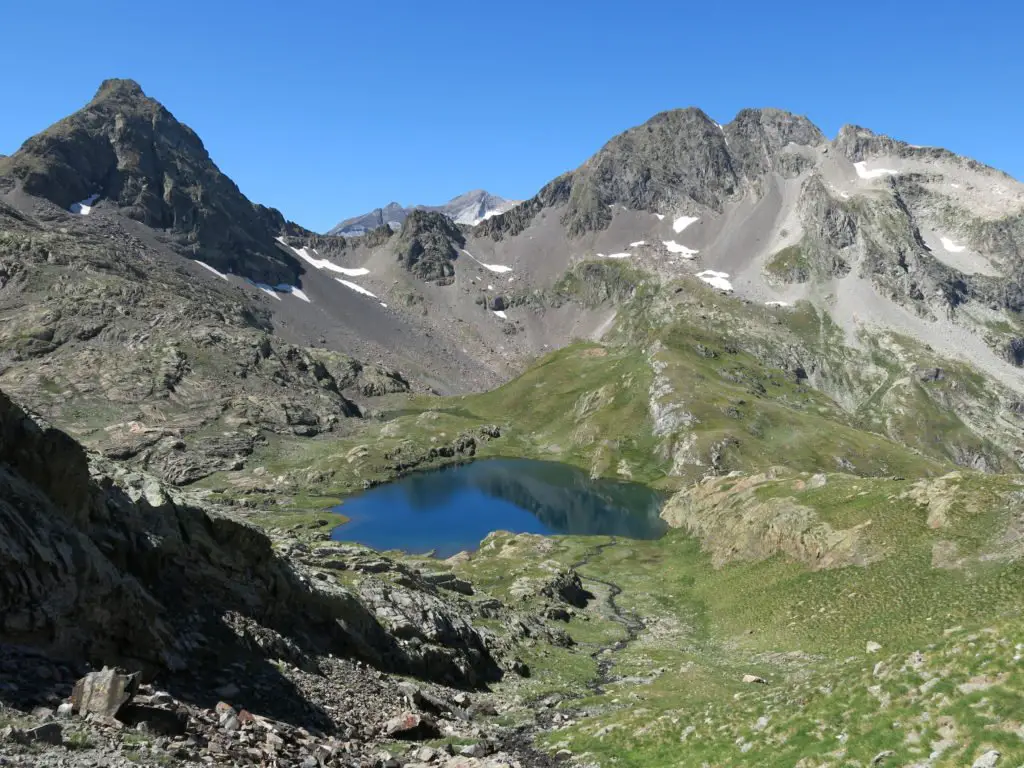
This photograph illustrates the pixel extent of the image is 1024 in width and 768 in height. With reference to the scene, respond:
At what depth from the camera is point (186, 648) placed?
26797mm

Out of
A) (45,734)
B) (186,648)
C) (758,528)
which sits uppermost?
(758,528)

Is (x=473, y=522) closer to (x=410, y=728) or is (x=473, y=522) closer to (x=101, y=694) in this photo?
(x=410, y=728)

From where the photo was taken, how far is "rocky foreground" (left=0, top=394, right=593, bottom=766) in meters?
19.0

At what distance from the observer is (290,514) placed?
184 meters

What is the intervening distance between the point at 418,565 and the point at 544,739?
6026 centimetres

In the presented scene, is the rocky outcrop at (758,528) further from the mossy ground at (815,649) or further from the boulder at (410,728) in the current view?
the boulder at (410,728)

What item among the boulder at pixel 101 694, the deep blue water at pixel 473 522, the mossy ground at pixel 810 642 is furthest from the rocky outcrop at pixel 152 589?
the deep blue water at pixel 473 522

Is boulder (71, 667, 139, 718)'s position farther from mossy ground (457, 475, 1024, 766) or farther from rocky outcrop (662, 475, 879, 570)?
rocky outcrop (662, 475, 879, 570)

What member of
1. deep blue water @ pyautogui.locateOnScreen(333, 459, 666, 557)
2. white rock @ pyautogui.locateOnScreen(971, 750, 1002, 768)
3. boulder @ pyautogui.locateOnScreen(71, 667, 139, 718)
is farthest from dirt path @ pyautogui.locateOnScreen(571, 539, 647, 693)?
deep blue water @ pyautogui.locateOnScreen(333, 459, 666, 557)

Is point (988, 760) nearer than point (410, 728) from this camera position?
Yes

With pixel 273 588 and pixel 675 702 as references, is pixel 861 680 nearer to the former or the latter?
pixel 675 702

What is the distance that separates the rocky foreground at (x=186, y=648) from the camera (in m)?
19.0

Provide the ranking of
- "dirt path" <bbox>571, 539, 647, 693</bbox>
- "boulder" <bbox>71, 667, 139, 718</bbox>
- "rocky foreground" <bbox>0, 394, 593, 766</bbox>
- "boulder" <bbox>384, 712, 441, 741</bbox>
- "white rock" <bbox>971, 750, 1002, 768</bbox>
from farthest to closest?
"dirt path" <bbox>571, 539, 647, 693</bbox> → "boulder" <bbox>384, 712, 441, 741</bbox> → "rocky foreground" <bbox>0, 394, 593, 766</bbox> → "boulder" <bbox>71, 667, 139, 718</bbox> → "white rock" <bbox>971, 750, 1002, 768</bbox>

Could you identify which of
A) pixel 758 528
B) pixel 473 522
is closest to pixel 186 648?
pixel 758 528
